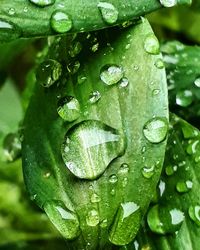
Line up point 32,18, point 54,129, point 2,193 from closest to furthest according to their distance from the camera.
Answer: point 32,18
point 54,129
point 2,193

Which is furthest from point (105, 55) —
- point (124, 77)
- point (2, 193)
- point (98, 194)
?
point (2, 193)

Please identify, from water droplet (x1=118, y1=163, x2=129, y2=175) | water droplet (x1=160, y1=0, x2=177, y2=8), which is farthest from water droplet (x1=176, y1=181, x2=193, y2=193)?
water droplet (x1=160, y1=0, x2=177, y2=8)

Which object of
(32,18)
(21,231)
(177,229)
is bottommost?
(21,231)

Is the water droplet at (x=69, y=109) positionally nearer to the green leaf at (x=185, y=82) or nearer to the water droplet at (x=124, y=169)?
the water droplet at (x=124, y=169)

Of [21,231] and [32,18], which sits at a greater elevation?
[32,18]

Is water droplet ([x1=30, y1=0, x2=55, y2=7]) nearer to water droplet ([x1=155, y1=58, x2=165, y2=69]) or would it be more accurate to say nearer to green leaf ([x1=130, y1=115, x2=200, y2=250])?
water droplet ([x1=155, y1=58, x2=165, y2=69])

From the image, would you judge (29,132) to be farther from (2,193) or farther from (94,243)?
(2,193)
